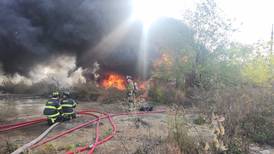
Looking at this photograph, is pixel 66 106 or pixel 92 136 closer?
pixel 92 136

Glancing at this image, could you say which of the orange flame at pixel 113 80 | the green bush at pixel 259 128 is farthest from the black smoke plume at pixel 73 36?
the green bush at pixel 259 128

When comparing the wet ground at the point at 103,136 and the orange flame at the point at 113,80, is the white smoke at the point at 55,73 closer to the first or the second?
the orange flame at the point at 113,80

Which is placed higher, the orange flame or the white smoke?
the white smoke

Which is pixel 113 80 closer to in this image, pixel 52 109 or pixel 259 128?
pixel 52 109

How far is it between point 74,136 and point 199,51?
1212 centimetres

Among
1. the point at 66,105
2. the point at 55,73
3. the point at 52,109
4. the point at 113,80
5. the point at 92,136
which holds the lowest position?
the point at 92,136

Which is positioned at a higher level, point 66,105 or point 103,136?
point 66,105

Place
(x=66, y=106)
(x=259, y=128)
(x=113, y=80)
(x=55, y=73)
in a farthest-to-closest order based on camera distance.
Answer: (x=55, y=73)
(x=113, y=80)
(x=66, y=106)
(x=259, y=128)

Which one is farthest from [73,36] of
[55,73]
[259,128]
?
[259,128]

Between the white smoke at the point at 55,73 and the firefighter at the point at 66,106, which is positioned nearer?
Answer: the firefighter at the point at 66,106

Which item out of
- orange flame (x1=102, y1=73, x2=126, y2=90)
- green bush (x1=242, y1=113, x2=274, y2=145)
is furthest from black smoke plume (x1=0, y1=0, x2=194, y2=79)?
green bush (x1=242, y1=113, x2=274, y2=145)

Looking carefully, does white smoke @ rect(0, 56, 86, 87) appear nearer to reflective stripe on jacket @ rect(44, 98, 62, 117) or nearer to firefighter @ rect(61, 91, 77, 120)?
firefighter @ rect(61, 91, 77, 120)

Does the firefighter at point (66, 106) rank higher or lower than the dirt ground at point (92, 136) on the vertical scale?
higher

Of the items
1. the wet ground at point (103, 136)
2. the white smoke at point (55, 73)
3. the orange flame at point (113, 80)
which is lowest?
the wet ground at point (103, 136)
